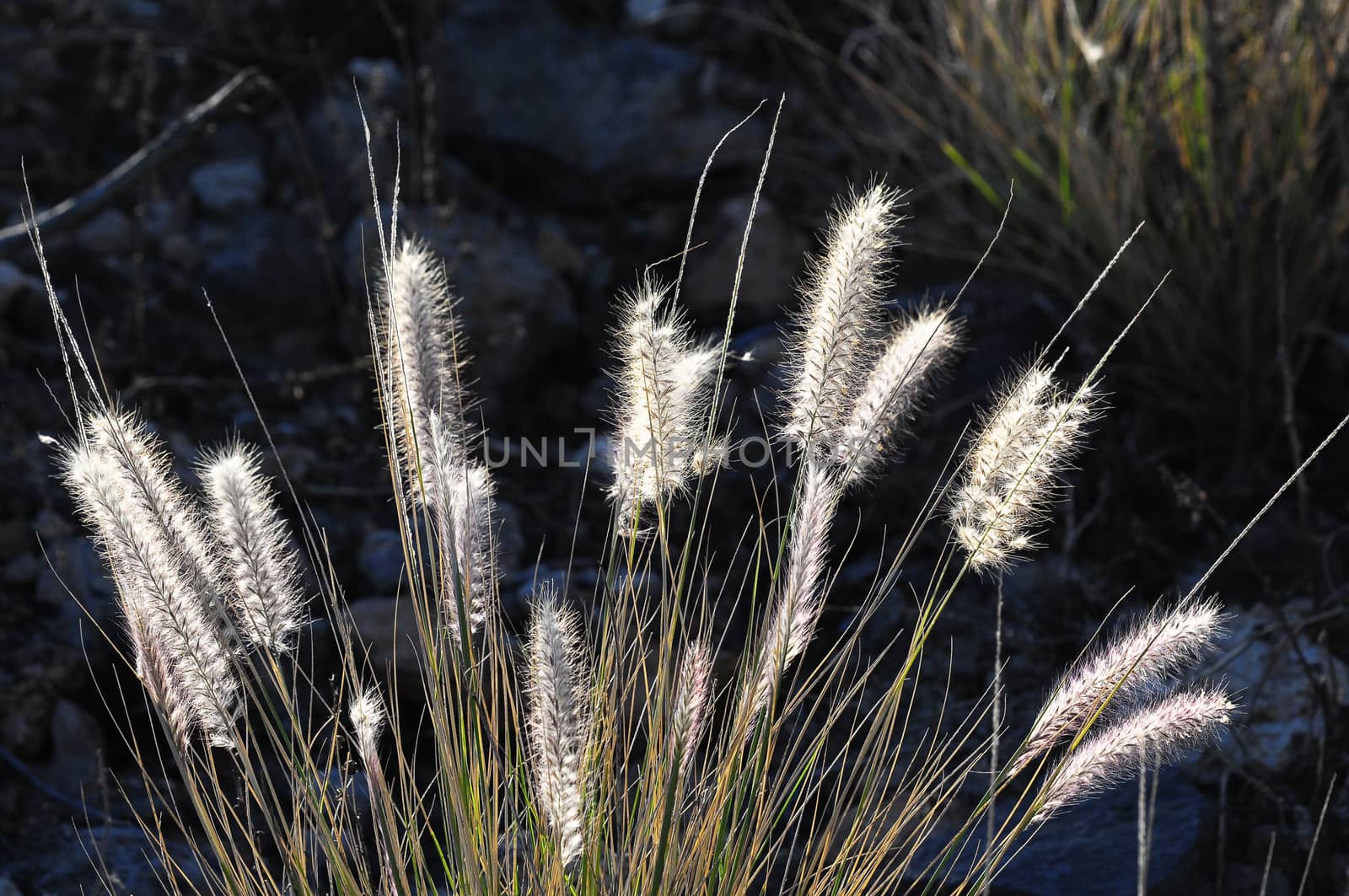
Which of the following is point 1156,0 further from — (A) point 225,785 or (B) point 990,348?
(A) point 225,785

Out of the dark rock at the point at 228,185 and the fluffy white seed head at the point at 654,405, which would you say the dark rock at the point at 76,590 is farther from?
the dark rock at the point at 228,185

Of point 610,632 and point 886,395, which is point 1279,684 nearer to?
point 886,395

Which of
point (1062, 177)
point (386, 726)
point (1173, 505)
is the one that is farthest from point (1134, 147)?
point (386, 726)

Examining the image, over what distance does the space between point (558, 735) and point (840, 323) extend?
1.94 ft

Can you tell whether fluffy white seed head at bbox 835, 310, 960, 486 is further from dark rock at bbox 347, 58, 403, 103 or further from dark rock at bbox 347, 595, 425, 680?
dark rock at bbox 347, 58, 403, 103

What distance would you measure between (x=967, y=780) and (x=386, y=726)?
1.18 metres

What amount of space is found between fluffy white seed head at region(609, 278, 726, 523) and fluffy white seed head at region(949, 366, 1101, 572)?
0.35 m

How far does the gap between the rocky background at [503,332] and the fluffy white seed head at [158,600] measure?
444 mm

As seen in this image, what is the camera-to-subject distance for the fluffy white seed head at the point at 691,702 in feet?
4.65

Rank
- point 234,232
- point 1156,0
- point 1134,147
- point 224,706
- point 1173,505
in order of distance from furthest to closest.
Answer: point 234,232, point 1156,0, point 1134,147, point 1173,505, point 224,706

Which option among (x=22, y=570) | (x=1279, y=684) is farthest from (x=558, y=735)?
(x=1279, y=684)

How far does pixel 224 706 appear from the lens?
4.61ft

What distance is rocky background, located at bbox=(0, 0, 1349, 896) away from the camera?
2.30 metres

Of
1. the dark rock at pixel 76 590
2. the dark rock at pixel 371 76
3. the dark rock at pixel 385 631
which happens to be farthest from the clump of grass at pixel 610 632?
the dark rock at pixel 371 76
